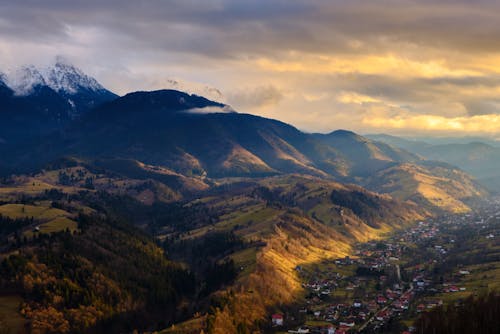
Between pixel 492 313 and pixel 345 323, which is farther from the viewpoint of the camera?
pixel 345 323

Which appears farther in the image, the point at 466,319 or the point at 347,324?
the point at 347,324

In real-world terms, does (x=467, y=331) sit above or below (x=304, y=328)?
above

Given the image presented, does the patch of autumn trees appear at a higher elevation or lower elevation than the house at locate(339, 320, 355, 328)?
higher

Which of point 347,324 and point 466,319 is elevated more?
point 466,319

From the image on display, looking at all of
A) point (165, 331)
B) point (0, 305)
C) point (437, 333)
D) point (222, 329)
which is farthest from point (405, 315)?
point (0, 305)

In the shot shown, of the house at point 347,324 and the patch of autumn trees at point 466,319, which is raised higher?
the patch of autumn trees at point 466,319

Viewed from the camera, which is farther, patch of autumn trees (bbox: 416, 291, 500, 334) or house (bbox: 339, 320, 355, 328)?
house (bbox: 339, 320, 355, 328)

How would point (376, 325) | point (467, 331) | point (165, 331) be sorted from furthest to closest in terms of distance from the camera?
point (376, 325)
point (165, 331)
point (467, 331)

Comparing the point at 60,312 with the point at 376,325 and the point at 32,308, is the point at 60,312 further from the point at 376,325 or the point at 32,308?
the point at 376,325

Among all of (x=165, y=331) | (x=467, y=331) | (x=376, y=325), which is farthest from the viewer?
(x=376, y=325)

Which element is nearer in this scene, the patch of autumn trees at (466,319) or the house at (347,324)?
the patch of autumn trees at (466,319)
